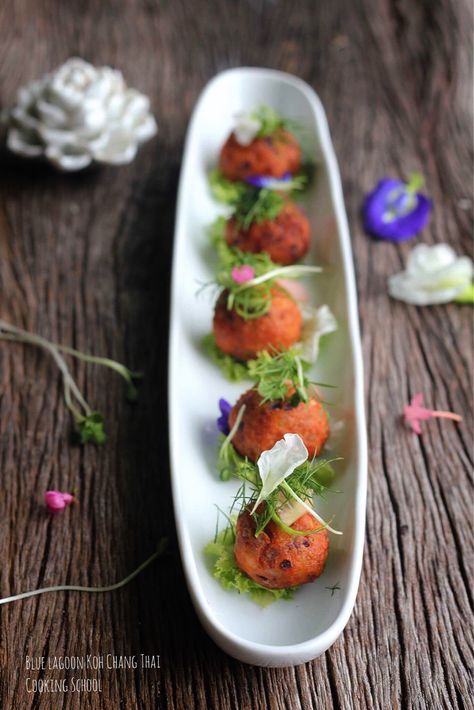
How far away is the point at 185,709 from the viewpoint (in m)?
1.79

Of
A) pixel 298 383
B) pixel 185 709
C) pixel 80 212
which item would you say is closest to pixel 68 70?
pixel 80 212

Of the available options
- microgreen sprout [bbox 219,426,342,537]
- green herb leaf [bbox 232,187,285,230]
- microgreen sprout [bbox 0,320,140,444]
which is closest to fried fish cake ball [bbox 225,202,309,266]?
green herb leaf [bbox 232,187,285,230]

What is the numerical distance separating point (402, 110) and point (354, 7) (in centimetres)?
93

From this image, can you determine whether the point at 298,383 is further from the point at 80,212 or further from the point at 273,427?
the point at 80,212

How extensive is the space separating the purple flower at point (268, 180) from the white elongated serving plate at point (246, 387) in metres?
0.12

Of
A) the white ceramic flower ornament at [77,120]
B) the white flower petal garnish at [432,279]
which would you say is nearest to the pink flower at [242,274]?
the white flower petal garnish at [432,279]

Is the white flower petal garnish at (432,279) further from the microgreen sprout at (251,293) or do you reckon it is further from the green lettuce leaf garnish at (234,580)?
the green lettuce leaf garnish at (234,580)

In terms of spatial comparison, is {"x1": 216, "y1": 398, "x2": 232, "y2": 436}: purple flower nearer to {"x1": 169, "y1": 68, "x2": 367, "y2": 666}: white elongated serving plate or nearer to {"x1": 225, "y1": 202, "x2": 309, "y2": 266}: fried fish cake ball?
{"x1": 169, "y1": 68, "x2": 367, "y2": 666}: white elongated serving plate

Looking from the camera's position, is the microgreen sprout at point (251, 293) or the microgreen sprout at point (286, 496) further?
the microgreen sprout at point (251, 293)

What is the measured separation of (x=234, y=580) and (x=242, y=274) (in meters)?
0.92

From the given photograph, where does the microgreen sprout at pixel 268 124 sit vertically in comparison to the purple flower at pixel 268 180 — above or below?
above

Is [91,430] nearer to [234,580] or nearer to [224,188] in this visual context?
[234,580]

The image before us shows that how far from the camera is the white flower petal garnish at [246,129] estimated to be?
9.61ft

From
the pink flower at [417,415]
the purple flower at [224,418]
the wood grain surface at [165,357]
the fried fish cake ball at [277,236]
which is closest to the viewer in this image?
the wood grain surface at [165,357]
